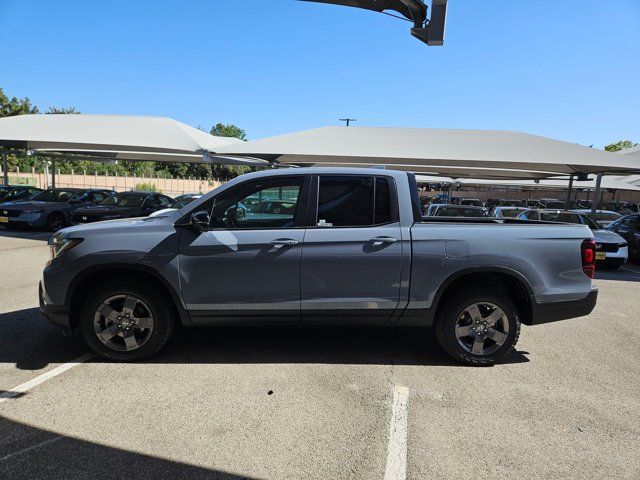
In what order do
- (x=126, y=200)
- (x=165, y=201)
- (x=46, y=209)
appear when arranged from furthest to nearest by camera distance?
1. (x=165, y=201)
2. (x=46, y=209)
3. (x=126, y=200)

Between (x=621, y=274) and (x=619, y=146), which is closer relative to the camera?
(x=621, y=274)

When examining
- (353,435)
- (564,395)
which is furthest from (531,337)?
(353,435)

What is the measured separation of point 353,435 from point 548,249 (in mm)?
2576

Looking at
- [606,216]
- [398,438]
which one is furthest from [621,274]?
[398,438]

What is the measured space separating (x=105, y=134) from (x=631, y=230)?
17571 millimetres

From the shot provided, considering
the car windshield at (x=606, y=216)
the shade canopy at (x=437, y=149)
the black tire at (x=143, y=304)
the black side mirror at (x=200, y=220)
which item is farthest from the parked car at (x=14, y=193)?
the car windshield at (x=606, y=216)

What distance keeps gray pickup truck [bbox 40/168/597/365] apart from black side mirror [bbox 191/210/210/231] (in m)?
0.01

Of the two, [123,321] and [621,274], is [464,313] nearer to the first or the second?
[123,321]

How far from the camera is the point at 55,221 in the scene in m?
14.9

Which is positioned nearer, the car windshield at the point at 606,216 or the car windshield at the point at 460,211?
the car windshield at the point at 460,211

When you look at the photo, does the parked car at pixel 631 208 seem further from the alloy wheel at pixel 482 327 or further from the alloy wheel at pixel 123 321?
the alloy wheel at pixel 123 321

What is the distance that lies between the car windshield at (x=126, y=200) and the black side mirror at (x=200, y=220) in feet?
36.2

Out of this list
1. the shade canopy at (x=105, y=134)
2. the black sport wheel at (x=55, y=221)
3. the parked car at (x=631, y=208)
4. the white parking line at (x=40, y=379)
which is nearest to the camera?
the white parking line at (x=40, y=379)

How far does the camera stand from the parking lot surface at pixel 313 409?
2.70 m
